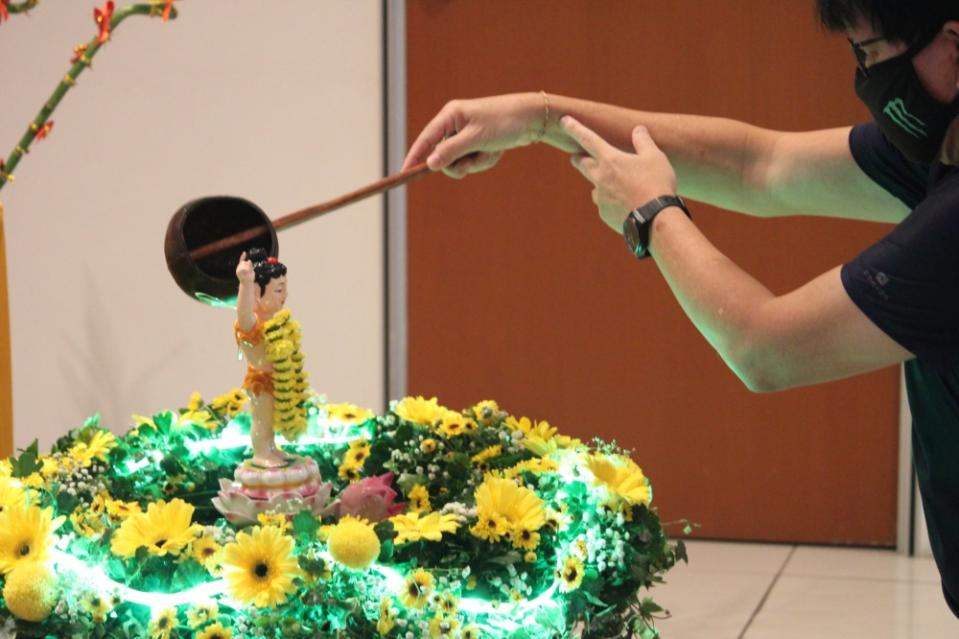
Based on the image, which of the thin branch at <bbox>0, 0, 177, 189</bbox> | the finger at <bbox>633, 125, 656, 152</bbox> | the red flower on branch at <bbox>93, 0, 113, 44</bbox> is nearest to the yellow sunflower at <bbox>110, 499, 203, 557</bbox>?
the finger at <bbox>633, 125, 656, 152</bbox>

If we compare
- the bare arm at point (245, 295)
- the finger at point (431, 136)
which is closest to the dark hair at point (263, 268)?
the bare arm at point (245, 295)

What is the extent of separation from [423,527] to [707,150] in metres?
0.64

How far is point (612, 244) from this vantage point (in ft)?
9.91

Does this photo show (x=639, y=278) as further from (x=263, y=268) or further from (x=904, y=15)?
(x=904, y=15)

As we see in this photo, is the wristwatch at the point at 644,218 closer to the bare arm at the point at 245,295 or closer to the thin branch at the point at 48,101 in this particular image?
the bare arm at the point at 245,295

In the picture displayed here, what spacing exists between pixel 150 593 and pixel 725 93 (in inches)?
80.6

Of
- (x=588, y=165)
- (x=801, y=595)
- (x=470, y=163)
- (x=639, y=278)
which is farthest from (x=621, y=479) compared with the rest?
(x=639, y=278)

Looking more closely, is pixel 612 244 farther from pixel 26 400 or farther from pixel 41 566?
pixel 41 566

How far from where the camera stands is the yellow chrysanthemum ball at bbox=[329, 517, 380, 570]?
48.8 inches

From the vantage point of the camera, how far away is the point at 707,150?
5.40 ft

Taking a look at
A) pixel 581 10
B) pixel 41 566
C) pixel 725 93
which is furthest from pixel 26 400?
pixel 41 566

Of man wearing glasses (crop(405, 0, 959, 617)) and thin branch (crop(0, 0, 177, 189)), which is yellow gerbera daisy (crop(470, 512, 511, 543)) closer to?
man wearing glasses (crop(405, 0, 959, 617))

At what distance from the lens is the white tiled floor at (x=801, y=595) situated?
8.05 feet

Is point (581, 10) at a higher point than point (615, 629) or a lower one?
higher
